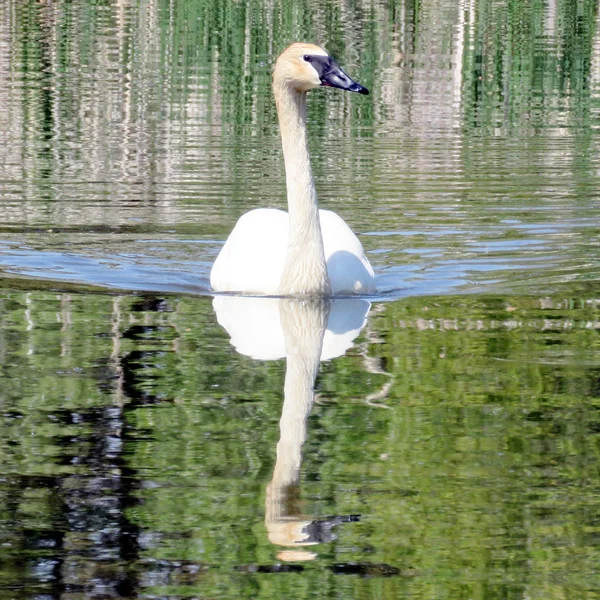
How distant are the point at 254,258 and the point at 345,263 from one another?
1.64 ft

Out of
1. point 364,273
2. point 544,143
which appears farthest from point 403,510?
point 544,143

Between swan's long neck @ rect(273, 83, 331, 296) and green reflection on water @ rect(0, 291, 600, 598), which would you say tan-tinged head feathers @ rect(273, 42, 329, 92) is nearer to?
swan's long neck @ rect(273, 83, 331, 296)

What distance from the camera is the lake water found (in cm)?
451

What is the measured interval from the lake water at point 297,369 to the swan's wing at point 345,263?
0.46 ft

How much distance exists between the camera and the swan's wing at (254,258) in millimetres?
8555

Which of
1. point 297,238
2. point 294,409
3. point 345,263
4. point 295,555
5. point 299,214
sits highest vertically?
point 299,214

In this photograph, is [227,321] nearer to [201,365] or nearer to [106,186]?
[201,365]

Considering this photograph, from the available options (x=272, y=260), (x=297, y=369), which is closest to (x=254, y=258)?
(x=272, y=260)

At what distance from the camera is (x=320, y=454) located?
5.41 meters

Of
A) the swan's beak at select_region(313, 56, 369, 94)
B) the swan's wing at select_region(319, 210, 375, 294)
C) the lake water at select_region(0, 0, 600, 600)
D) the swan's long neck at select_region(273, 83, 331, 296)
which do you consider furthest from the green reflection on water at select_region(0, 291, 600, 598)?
the swan's beak at select_region(313, 56, 369, 94)

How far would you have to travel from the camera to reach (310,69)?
822 cm

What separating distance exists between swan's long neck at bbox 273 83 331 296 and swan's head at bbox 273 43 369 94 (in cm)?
12

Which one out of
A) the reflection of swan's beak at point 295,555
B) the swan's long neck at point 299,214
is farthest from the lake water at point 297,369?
the swan's long neck at point 299,214

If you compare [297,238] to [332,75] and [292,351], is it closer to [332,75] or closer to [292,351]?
[332,75]
